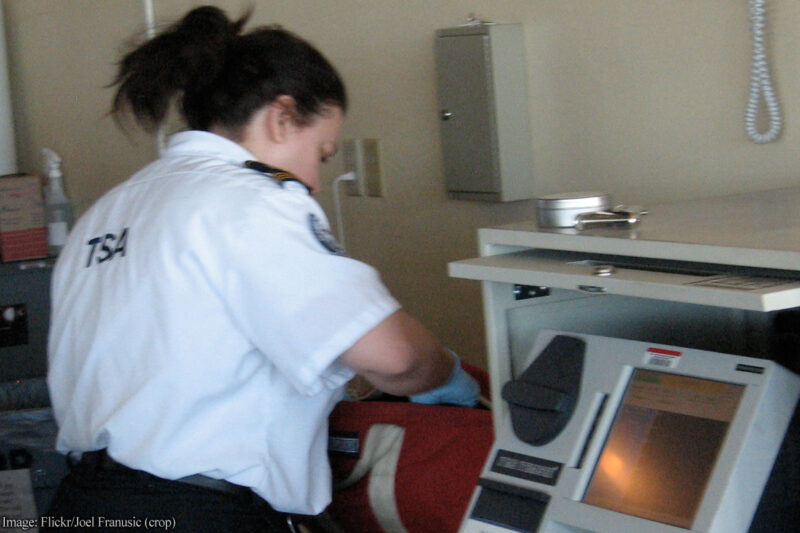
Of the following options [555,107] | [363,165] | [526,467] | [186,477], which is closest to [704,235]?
[526,467]

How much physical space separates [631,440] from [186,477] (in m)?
0.58

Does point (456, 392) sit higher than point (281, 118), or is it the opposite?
point (281, 118)

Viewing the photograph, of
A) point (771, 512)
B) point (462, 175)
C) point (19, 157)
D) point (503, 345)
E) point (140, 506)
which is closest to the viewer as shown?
point (771, 512)

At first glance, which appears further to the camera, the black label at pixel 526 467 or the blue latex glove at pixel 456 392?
the blue latex glove at pixel 456 392

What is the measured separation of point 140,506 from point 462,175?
867 millimetres

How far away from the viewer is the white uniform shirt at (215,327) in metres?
1.16

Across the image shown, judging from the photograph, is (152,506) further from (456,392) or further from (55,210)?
(55,210)

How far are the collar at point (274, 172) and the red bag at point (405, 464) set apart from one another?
33 centimetres

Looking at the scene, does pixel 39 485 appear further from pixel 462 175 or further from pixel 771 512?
pixel 771 512

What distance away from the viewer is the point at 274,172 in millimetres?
1318

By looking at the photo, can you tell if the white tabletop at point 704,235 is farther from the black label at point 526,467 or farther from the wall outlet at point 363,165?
the wall outlet at point 363,165

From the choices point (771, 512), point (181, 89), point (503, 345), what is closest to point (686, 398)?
point (771, 512)

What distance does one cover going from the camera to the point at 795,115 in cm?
134

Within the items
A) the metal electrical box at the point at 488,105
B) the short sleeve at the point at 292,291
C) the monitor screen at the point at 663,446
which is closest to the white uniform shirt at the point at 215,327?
the short sleeve at the point at 292,291
